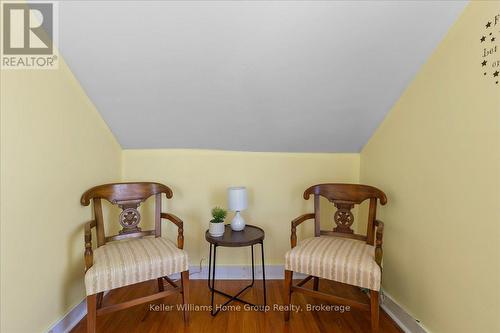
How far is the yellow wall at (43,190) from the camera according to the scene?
1.39 meters

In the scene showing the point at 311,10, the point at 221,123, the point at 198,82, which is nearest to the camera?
the point at 311,10

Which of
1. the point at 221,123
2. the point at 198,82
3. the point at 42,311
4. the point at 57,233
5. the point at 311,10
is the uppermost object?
the point at 311,10

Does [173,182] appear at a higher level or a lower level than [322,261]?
higher

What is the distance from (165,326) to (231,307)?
491 millimetres

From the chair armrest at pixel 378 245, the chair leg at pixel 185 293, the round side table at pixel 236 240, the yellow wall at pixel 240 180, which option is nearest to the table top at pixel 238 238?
the round side table at pixel 236 240

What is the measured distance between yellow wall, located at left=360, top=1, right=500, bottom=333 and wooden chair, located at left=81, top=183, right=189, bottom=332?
5.04 feet

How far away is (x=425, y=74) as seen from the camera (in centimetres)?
171

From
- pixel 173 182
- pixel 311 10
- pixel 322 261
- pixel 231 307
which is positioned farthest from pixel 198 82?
pixel 231 307

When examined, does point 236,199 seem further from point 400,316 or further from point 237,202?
point 400,316

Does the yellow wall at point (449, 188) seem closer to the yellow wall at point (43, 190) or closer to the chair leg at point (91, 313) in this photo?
the chair leg at point (91, 313)

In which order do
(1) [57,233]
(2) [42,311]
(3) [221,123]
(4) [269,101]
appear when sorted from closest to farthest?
(2) [42,311]
(1) [57,233]
(4) [269,101]
(3) [221,123]

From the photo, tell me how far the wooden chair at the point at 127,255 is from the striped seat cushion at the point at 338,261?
0.79m

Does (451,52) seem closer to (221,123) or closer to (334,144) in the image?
(334,144)

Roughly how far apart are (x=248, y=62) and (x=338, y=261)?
4.54ft
